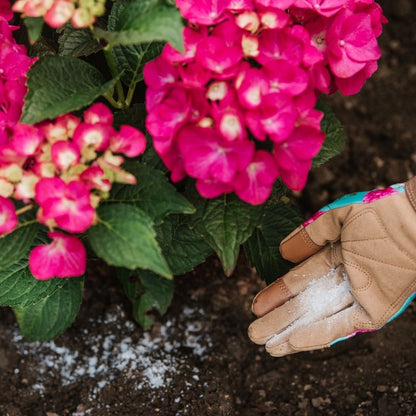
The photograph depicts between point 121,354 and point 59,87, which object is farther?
point 121,354

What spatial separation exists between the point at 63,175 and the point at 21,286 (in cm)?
38

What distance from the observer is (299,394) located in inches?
59.5

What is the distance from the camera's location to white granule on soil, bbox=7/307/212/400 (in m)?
1.48

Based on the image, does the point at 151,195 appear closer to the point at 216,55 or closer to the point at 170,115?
the point at 170,115

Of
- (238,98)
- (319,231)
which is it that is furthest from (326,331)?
(238,98)

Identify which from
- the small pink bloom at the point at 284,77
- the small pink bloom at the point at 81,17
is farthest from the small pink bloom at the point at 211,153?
the small pink bloom at the point at 81,17

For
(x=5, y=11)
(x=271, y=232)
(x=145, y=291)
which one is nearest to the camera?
(x=5, y=11)

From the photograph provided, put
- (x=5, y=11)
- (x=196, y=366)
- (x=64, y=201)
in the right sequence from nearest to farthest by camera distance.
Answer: (x=64, y=201)
(x=5, y=11)
(x=196, y=366)

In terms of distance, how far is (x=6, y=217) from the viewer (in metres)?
0.79

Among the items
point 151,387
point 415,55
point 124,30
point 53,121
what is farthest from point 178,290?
point 415,55

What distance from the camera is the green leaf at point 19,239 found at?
0.87 meters

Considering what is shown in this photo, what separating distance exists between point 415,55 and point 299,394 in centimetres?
140

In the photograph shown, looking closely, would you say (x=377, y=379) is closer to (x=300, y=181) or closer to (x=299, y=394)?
(x=299, y=394)

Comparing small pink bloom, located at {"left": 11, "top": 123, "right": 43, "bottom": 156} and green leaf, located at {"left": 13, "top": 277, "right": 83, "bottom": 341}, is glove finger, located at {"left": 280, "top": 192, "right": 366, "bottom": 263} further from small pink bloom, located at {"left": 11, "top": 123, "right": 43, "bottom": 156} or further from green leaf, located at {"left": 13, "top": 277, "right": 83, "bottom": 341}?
small pink bloom, located at {"left": 11, "top": 123, "right": 43, "bottom": 156}
